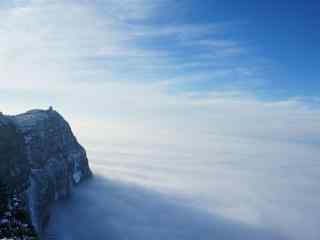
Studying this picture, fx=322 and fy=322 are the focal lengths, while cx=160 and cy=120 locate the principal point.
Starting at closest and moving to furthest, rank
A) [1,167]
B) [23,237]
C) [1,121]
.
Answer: [23,237] < [1,167] < [1,121]

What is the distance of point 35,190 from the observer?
159125mm

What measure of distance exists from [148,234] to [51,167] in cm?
7276

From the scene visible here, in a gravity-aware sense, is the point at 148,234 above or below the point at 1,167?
below

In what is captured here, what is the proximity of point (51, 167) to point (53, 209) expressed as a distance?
2563 centimetres

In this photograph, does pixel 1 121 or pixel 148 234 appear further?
pixel 148 234

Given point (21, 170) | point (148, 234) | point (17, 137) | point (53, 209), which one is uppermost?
point (17, 137)

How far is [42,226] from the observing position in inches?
6363

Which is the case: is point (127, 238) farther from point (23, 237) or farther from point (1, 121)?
point (23, 237)

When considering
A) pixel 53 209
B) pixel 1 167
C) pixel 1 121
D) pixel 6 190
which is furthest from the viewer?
pixel 53 209

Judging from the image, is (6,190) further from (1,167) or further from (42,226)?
(42,226)

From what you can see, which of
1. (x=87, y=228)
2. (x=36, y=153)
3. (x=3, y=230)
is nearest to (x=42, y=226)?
(x=87, y=228)

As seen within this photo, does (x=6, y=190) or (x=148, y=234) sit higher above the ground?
(x=6, y=190)

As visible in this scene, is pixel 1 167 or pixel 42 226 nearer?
pixel 1 167

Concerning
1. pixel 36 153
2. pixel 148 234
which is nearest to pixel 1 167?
pixel 36 153
